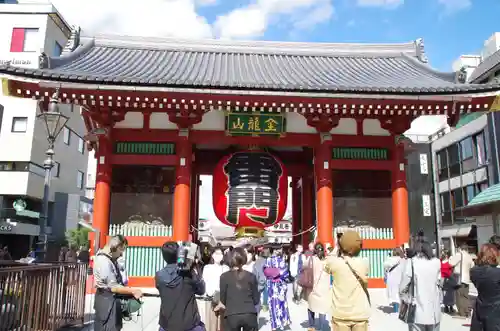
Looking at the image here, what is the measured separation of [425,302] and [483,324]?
63 centimetres

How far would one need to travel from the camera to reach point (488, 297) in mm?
4535

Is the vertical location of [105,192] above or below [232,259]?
above

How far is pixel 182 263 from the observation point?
13.1ft

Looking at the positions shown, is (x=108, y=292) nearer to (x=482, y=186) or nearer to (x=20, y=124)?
(x=482, y=186)

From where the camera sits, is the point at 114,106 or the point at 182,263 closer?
the point at 182,263

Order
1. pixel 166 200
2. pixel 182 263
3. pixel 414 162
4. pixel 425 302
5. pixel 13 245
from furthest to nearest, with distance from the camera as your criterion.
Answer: pixel 414 162 → pixel 13 245 → pixel 166 200 → pixel 425 302 → pixel 182 263

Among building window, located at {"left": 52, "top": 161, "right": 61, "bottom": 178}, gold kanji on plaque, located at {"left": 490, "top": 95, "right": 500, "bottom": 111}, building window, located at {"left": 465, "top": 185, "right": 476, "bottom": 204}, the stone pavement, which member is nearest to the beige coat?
the stone pavement

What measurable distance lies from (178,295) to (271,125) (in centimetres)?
855

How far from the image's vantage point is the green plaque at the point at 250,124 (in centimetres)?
1193

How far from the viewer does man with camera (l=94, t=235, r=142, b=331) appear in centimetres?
461

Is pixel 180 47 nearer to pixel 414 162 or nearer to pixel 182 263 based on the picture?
pixel 182 263

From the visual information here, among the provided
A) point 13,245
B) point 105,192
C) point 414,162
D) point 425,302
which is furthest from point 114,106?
point 414,162

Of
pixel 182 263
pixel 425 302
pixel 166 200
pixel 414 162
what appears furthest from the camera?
pixel 414 162

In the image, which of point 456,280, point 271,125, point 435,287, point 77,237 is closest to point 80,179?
point 77,237
